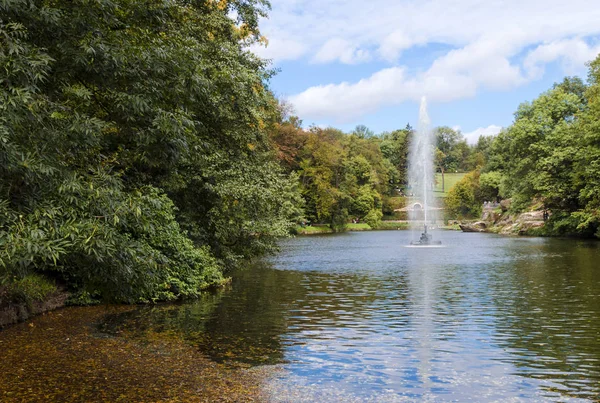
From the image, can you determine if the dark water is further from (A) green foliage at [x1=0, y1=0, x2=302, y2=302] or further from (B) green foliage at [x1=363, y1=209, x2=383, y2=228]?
(B) green foliage at [x1=363, y1=209, x2=383, y2=228]

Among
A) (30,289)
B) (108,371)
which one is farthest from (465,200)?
(108,371)

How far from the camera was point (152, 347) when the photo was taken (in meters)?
12.1

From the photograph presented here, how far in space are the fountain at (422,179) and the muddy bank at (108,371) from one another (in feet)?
137

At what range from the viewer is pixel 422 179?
12044cm

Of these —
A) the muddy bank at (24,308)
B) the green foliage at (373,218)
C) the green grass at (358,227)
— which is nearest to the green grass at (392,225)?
the green foliage at (373,218)

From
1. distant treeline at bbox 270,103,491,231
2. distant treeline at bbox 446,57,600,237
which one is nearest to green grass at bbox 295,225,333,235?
distant treeline at bbox 270,103,491,231

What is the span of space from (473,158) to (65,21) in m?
154

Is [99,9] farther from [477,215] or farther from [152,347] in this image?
[477,215]

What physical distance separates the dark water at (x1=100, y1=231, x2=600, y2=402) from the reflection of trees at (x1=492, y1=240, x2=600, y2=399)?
0.03 m

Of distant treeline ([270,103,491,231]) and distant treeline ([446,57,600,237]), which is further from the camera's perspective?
distant treeline ([270,103,491,231])

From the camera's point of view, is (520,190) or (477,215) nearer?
(520,190)

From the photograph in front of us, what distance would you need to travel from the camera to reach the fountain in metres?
65.0

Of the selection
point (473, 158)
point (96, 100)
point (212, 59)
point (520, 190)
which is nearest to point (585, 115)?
point (520, 190)

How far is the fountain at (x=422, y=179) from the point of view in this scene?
65.0 meters
